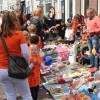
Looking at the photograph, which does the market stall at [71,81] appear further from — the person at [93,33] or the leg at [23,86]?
the leg at [23,86]

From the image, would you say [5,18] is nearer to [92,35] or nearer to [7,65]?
[7,65]

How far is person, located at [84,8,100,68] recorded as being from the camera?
8898mm

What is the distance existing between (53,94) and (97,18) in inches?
118

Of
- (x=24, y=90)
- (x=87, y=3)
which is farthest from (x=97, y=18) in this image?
(x=87, y=3)

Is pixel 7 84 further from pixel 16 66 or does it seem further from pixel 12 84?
pixel 16 66

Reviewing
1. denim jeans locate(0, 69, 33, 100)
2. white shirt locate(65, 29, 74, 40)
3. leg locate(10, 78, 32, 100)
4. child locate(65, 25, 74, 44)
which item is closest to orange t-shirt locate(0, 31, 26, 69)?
denim jeans locate(0, 69, 33, 100)

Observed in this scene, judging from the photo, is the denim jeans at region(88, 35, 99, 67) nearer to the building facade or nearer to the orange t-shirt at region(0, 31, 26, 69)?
the orange t-shirt at region(0, 31, 26, 69)

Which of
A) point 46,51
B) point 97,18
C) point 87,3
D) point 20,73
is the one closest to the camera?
point 20,73

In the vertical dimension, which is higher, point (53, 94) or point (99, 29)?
point (99, 29)

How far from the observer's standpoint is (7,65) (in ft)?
14.8

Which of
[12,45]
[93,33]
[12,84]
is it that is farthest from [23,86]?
[93,33]

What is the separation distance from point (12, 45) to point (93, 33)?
4.95 metres

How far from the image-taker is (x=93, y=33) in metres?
9.10

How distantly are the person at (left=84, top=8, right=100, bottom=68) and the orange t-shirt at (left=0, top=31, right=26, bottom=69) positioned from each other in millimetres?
4674
